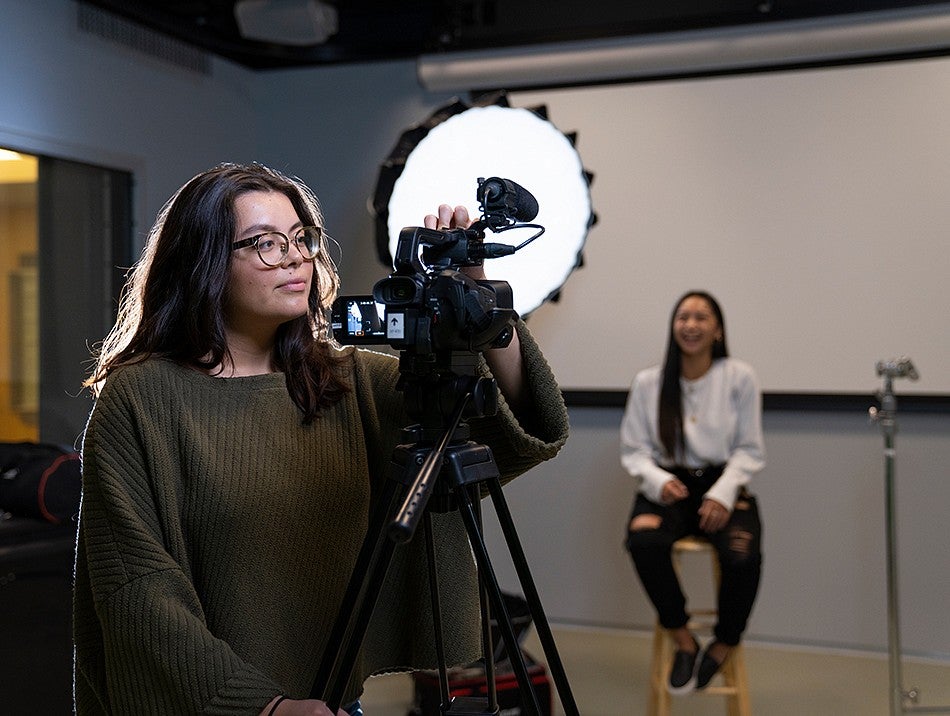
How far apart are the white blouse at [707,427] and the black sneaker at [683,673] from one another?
525 millimetres

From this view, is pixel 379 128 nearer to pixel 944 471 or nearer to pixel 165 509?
pixel 944 471

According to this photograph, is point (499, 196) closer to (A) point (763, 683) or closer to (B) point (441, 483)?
(B) point (441, 483)

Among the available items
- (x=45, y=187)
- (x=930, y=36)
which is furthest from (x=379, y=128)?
(x=930, y=36)

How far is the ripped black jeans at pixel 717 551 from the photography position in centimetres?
306

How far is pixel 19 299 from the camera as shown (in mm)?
3500

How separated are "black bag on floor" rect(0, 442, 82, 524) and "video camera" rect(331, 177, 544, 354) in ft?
5.28

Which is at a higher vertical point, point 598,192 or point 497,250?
point 598,192

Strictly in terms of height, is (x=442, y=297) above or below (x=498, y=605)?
above

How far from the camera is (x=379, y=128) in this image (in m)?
4.48

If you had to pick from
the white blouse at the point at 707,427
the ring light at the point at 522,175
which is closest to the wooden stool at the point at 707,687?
the white blouse at the point at 707,427

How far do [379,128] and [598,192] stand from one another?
3.48 feet

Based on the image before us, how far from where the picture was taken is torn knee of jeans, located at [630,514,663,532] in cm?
327

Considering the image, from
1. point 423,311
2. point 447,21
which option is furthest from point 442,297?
point 447,21

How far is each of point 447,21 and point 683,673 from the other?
277 cm
